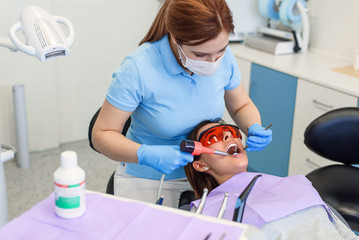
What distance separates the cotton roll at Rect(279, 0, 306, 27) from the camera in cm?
298

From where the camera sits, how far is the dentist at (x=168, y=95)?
1433 millimetres

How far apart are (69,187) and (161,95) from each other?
63 cm

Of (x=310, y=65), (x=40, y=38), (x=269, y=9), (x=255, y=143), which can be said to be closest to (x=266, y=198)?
(x=255, y=143)

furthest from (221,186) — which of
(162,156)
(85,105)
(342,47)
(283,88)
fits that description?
(85,105)

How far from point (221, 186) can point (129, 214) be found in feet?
1.99

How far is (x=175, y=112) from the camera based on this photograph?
1.61 metres

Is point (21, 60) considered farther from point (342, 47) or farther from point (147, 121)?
point (342, 47)

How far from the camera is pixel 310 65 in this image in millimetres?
2828

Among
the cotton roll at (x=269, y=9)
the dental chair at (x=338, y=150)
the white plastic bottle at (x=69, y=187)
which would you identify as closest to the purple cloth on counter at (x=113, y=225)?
the white plastic bottle at (x=69, y=187)

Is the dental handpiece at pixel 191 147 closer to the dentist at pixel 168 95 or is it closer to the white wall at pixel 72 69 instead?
the dentist at pixel 168 95

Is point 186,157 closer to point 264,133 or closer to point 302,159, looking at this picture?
point 264,133

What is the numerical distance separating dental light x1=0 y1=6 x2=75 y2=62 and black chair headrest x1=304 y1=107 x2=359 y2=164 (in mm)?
1050

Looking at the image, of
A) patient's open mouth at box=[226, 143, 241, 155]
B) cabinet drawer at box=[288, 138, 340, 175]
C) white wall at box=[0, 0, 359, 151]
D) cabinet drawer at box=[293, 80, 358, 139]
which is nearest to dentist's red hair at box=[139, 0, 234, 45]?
patient's open mouth at box=[226, 143, 241, 155]

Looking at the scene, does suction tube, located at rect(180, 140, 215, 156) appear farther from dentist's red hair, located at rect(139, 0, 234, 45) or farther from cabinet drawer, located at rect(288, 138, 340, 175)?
cabinet drawer, located at rect(288, 138, 340, 175)
